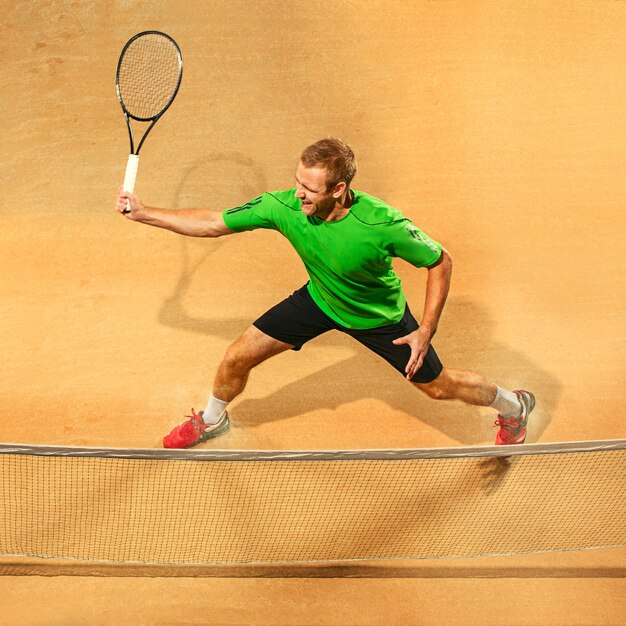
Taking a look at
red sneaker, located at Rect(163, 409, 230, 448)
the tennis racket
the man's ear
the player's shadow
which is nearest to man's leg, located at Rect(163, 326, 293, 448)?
red sneaker, located at Rect(163, 409, 230, 448)

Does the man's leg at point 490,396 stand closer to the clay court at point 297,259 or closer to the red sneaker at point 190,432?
the clay court at point 297,259

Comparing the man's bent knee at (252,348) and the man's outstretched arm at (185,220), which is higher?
the man's outstretched arm at (185,220)

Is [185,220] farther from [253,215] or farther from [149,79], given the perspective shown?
[149,79]

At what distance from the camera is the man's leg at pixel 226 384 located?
16.3 feet

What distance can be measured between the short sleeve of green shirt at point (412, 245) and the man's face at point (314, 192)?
0.37 metres

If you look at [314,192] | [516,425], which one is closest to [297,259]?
[516,425]

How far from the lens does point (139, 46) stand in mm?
6828

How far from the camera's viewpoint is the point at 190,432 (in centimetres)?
549

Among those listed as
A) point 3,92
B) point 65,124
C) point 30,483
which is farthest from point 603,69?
point 30,483

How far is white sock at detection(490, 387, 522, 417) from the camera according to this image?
5258 millimetres

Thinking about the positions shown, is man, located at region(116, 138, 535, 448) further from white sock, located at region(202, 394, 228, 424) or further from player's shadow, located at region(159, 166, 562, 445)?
player's shadow, located at region(159, 166, 562, 445)

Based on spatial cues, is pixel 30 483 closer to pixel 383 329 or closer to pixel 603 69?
pixel 383 329

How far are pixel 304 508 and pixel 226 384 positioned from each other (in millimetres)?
912

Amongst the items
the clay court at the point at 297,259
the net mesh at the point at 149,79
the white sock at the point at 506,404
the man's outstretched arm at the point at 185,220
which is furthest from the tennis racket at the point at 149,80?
the white sock at the point at 506,404
